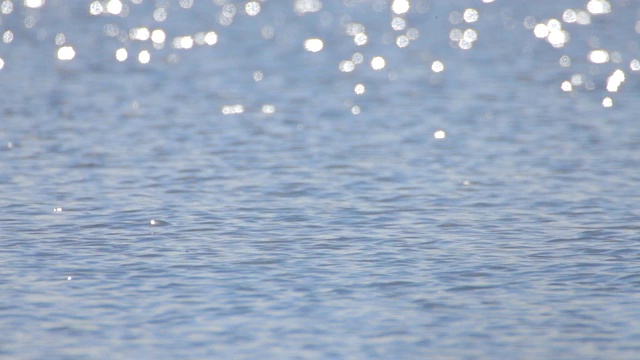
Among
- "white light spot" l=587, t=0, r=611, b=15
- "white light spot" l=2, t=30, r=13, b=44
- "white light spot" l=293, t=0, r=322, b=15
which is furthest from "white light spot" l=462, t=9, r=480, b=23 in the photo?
"white light spot" l=2, t=30, r=13, b=44

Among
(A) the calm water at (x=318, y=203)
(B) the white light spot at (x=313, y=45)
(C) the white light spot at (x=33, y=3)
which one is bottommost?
(A) the calm water at (x=318, y=203)

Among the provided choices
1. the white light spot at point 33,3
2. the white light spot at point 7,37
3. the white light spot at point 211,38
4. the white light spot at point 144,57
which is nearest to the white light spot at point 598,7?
the white light spot at point 211,38

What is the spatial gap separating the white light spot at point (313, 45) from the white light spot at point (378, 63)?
1981 millimetres

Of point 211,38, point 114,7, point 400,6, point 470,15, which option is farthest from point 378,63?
point 114,7

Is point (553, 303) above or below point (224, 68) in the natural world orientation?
below

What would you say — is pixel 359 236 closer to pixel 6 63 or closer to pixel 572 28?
pixel 6 63

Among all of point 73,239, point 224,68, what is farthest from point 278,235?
point 224,68

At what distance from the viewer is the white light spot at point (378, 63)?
93.9 feet

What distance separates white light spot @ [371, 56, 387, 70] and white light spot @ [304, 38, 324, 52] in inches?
78.0

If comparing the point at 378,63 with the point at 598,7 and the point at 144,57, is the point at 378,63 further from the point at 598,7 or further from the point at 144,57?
the point at 598,7

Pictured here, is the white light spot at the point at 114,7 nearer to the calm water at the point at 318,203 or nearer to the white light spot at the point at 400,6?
the calm water at the point at 318,203

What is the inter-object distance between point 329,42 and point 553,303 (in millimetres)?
21518

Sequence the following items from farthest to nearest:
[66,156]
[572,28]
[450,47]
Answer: [572,28] < [450,47] < [66,156]

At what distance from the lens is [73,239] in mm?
13992
